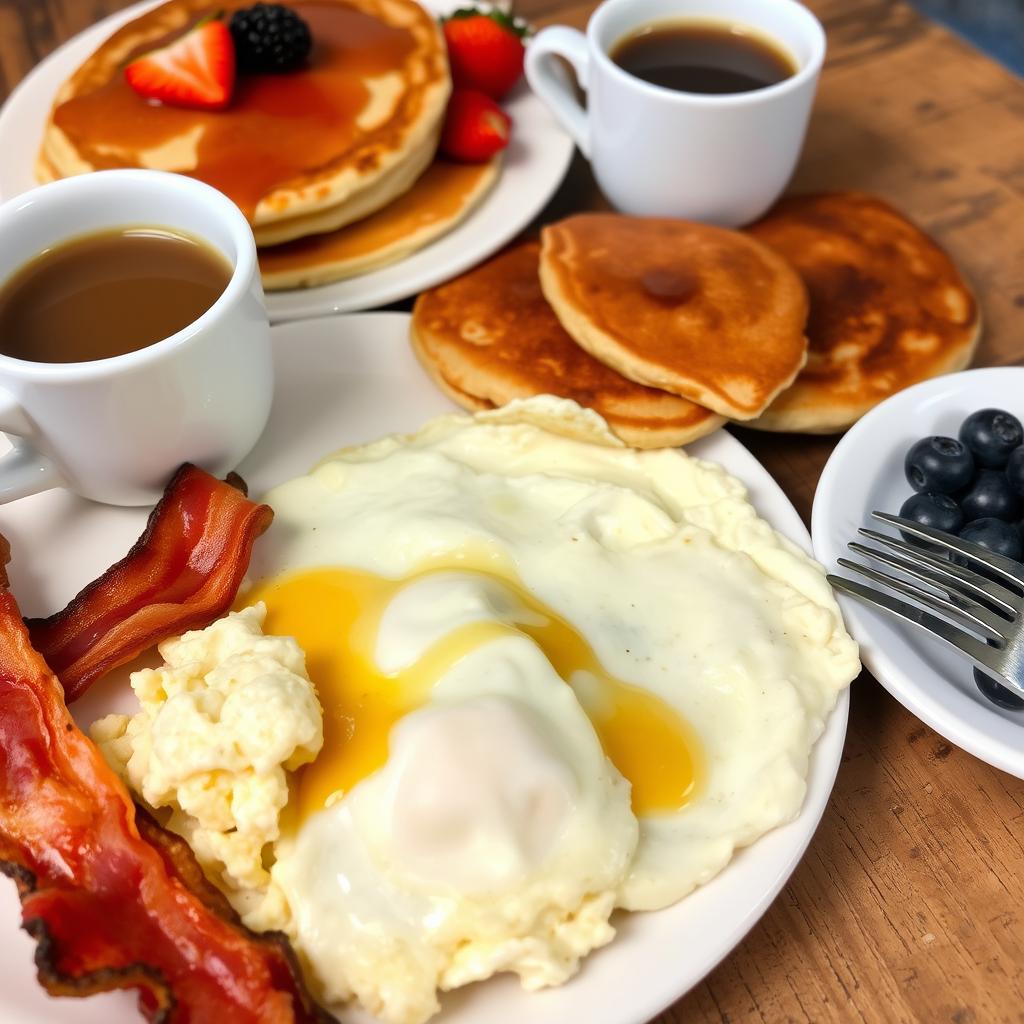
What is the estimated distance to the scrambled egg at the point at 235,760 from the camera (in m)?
1.13

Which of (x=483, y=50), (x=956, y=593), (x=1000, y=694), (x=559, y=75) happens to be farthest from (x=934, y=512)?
(x=483, y=50)

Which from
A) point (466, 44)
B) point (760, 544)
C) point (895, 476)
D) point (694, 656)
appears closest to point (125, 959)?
point (694, 656)

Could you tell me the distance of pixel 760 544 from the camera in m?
1.48

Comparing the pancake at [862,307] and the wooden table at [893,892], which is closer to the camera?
the wooden table at [893,892]

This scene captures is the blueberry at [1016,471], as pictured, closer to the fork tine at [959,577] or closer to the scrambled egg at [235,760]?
→ the fork tine at [959,577]

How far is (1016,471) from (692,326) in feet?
1.85

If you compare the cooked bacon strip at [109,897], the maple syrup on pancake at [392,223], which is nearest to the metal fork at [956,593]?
the cooked bacon strip at [109,897]

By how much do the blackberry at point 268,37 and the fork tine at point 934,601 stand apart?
1.45 m

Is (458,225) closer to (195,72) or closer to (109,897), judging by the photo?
(195,72)

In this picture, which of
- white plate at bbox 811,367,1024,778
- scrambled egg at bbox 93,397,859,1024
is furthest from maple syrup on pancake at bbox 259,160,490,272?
white plate at bbox 811,367,1024,778

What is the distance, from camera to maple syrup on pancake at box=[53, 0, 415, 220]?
1846mm

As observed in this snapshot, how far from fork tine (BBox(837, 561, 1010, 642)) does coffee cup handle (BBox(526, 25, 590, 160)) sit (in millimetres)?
1156

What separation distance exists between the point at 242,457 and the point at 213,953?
78 cm

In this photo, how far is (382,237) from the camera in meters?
1.93
